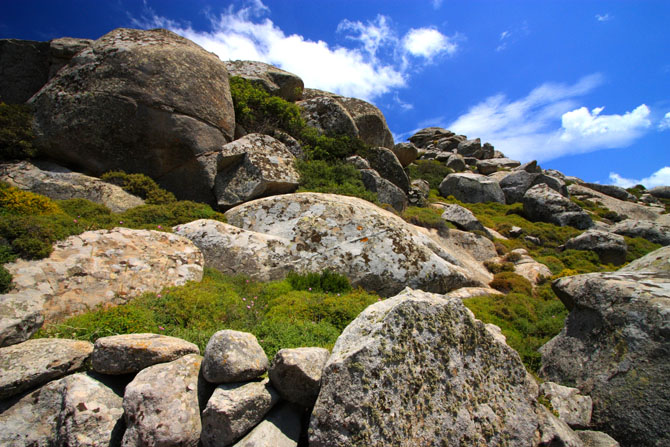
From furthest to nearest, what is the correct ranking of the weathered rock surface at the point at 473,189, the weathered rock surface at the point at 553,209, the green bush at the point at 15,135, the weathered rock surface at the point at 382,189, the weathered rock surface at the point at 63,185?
the weathered rock surface at the point at 473,189, the weathered rock surface at the point at 553,209, the weathered rock surface at the point at 382,189, the green bush at the point at 15,135, the weathered rock surface at the point at 63,185

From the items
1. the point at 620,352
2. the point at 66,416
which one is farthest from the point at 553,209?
the point at 66,416

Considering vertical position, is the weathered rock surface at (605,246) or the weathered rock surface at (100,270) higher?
the weathered rock surface at (605,246)

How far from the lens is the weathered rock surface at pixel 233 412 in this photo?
11.9 ft

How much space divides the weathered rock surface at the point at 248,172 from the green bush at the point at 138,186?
83.4 inches

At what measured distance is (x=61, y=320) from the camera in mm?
5938

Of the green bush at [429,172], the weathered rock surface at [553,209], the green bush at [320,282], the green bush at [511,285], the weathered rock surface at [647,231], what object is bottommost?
the green bush at [320,282]

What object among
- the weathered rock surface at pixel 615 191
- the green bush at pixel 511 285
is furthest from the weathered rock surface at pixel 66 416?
the weathered rock surface at pixel 615 191

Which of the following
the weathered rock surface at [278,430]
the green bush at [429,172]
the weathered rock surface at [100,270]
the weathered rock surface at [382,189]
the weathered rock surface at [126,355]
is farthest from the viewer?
the green bush at [429,172]

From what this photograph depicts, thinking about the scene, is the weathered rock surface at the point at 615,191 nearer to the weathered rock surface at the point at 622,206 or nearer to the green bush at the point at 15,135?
the weathered rock surface at the point at 622,206

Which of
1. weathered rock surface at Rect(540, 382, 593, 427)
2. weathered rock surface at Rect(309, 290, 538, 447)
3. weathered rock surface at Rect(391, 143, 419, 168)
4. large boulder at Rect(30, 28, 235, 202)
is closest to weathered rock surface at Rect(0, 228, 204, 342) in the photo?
weathered rock surface at Rect(309, 290, 538, 447)

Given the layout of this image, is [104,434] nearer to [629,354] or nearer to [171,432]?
[171,432]

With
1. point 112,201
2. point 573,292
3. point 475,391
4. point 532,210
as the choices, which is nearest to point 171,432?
point 475,391

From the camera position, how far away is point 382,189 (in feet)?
59.2

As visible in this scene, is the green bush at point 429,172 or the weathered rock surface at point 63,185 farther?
the green bush at point 429,172
